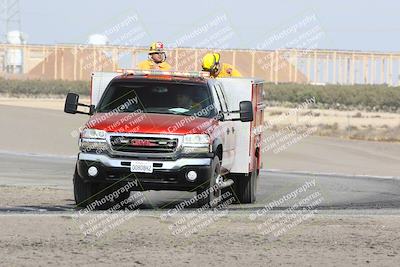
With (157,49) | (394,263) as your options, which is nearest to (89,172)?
(157,49)

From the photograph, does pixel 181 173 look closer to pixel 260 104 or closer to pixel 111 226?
pixel 111 226

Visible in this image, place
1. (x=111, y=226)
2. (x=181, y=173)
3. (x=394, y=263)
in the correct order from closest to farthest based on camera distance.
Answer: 1. (x=394, y=263)
2. (x=111, y=226)
3. (x=181, y=173)

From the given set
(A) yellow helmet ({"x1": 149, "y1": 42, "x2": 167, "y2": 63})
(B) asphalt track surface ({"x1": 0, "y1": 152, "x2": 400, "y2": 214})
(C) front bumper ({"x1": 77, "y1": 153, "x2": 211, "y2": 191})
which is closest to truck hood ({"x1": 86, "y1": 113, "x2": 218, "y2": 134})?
(C) front bumper ({"x1": 77, "y1": 153, "x2": 211, "y2": 191})

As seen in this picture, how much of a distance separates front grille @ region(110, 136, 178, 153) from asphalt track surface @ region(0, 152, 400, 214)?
1381mm

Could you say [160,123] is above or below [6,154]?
above

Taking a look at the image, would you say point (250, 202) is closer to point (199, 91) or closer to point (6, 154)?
point (199, 91)

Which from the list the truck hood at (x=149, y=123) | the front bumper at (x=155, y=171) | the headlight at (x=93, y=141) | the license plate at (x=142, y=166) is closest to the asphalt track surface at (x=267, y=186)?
the front bumper at (x=155, y=171)

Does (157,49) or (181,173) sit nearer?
(181,173)

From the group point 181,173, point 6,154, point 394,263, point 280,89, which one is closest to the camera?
point 394,263

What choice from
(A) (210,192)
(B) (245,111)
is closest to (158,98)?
(B) (245,111)

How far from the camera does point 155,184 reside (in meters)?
15.0

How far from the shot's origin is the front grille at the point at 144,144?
1482 cm

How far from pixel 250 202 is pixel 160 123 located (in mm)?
4239

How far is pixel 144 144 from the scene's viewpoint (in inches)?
584
